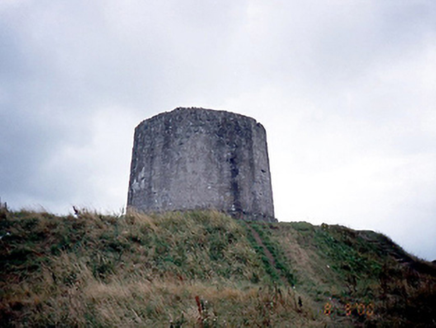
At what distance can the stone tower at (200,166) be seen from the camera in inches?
510

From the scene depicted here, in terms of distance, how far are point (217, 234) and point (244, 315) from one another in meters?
4.73

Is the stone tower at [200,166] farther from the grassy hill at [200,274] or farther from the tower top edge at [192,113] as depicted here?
the grassy hill at [200,274]

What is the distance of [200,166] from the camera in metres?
13.2

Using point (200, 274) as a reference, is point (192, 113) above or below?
above

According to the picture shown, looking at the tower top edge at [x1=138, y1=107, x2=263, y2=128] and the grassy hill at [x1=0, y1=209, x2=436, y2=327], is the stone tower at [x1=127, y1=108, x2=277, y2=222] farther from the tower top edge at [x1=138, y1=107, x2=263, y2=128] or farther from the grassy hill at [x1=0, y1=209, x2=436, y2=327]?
the grassy hill at [x1=0, y1=209, x2=436, y2=327]

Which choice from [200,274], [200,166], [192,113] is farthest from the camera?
[192,113]

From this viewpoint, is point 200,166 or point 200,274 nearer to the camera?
point 200,274

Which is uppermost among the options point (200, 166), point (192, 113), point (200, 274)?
point (192, 113)

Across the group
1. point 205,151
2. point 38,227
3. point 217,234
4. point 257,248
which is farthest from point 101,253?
point 205,151

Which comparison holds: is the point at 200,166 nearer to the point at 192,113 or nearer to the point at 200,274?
the point at 192,113

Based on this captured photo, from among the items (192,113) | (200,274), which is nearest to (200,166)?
(192,113)

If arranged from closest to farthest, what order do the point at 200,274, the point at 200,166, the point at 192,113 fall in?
the point at 200,274 < the point at 200,166 < the point at 192,113

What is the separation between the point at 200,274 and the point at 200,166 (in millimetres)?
5780

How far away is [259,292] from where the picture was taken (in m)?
6.44
